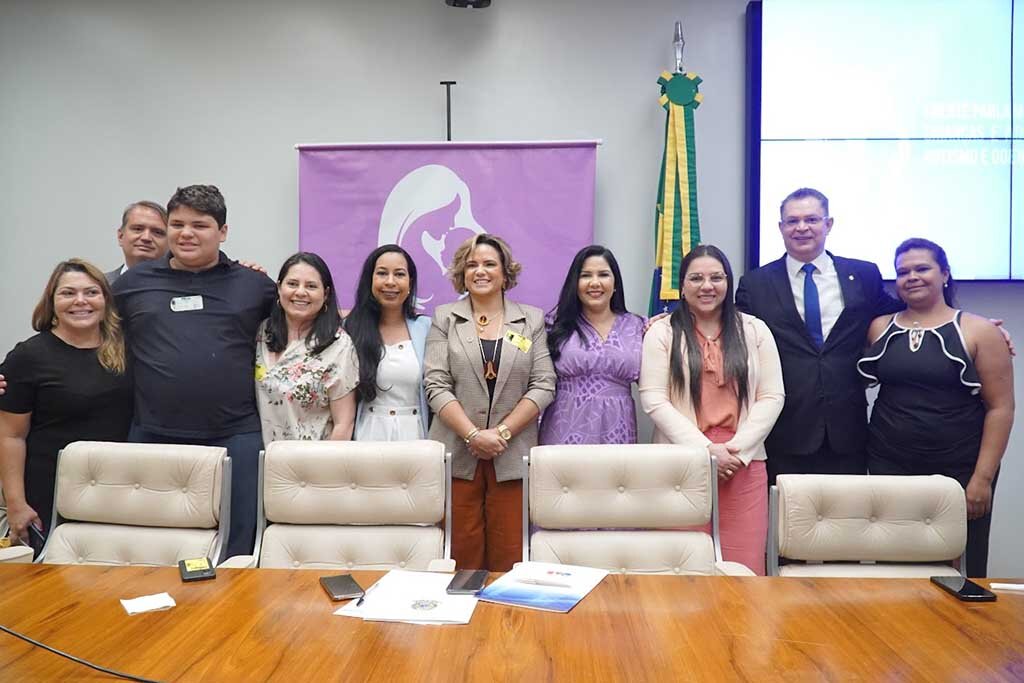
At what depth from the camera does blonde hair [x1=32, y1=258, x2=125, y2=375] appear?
288 centimetres

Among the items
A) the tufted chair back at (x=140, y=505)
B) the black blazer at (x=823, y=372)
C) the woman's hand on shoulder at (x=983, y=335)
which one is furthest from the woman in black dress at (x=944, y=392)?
the tufted chair back at (x=140, y=505)

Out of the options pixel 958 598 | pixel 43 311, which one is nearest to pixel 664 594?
pixel 958 598

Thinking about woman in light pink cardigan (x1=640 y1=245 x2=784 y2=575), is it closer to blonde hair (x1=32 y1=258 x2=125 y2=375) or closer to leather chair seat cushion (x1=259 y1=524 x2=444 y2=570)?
leather chair seat cushion (x1=259 y1=524 x2=444 y2=570)

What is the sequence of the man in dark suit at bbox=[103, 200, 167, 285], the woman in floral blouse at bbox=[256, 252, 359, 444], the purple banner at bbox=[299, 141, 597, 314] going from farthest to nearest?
the purple banner at bbox=[299, 141, 597, 314] → the man in dark suit at bbox=[103, 200, 167, 285] → the woman in floral blouse at bbox=[256, 252, 359, 444]

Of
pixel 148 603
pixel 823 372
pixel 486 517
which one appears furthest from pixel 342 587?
pixel 823 372

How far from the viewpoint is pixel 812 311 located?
324 cm

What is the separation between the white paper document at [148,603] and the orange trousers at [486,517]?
1.49m

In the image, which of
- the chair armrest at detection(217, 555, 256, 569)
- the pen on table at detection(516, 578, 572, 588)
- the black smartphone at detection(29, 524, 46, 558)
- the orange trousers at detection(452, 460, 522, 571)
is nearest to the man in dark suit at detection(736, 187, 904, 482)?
the orange trousers at detection(452, 460, 522, 571)

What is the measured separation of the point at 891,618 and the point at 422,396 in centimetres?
203

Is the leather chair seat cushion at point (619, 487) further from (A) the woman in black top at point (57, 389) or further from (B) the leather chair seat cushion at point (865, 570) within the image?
(A) the woman in black top at point (57, 389)

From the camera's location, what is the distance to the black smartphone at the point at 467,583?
68.2 inches

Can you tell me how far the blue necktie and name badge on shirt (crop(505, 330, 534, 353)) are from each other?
1.25m

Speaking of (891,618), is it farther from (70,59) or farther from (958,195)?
(70,59)

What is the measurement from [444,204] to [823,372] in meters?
2.13
